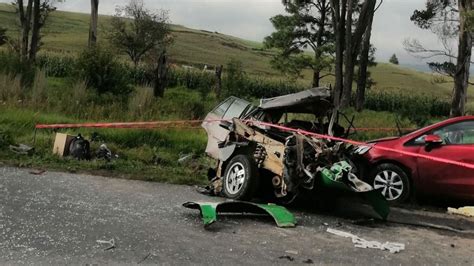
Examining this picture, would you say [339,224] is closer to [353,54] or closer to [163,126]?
[163,126]

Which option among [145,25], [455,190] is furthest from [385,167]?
[145,25]

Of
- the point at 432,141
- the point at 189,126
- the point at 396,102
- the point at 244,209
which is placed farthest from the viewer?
the point at 396,102

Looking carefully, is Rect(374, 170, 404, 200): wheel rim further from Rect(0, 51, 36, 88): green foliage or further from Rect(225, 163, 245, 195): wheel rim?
Rect(0, 51, 36, 88): green foliage

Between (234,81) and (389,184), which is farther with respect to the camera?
(234,81)

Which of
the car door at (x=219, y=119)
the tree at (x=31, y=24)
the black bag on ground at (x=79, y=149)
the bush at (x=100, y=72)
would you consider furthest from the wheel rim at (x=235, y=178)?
the tree at (x=31, y=24)

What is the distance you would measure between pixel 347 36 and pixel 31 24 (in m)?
17.5

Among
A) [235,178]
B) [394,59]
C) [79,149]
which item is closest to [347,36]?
[79,149]

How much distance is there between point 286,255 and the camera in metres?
5.89

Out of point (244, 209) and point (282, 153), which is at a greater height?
point (282, 153)

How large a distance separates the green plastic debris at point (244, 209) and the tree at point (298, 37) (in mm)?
34207

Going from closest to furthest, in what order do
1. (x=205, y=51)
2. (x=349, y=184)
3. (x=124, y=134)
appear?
1. (x=349, y=184)
2. (x=124, y=134)
3. (x=205, y=51)

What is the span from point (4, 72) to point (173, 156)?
7.91 meters

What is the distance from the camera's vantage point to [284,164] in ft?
26.5

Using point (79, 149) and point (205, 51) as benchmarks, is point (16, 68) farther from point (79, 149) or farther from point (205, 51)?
point (205, 51)
